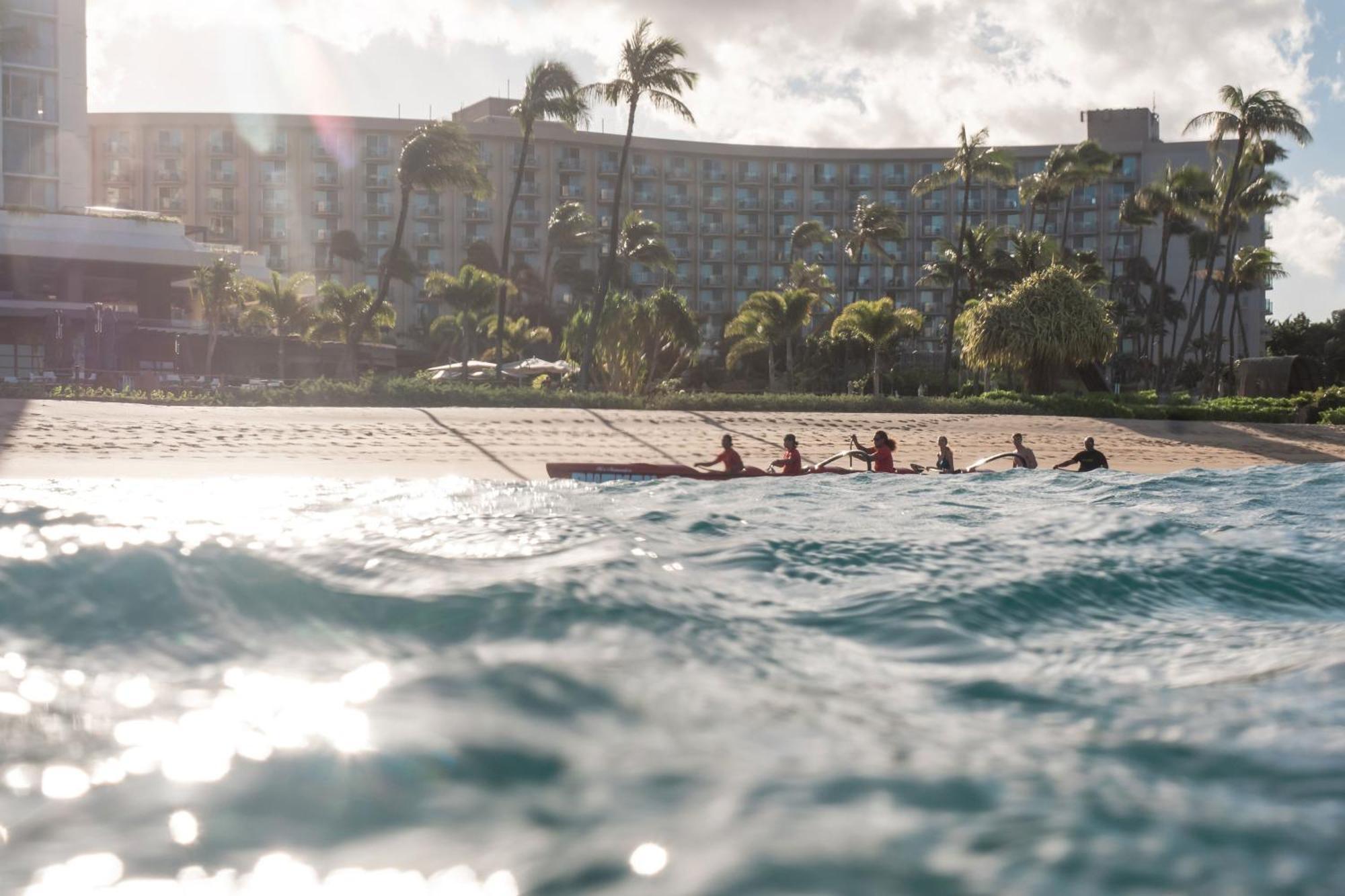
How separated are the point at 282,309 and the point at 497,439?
33.8 m

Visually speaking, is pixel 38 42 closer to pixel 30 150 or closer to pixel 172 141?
pixel 30 150

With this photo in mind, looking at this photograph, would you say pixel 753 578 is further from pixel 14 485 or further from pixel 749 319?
pixel 749 319

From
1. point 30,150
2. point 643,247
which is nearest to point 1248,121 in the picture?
point 643,247

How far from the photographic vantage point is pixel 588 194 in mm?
85062

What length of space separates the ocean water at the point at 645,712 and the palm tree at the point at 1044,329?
28221 mm

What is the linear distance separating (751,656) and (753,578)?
203cm

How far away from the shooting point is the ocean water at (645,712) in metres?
3.31

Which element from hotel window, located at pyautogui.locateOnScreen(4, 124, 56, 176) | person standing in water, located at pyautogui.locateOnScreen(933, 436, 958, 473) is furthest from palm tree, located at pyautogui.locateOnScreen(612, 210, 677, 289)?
person standing in water, located at pyautogui.locateOnScreen(933, 436, 958, 473)

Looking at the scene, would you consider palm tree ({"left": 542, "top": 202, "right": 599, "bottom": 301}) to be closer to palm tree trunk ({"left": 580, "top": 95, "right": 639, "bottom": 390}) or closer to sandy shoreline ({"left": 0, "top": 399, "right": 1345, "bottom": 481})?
palm tree trunk ({"left": 580, "top": 95, "right": 639, "bottom": 390})

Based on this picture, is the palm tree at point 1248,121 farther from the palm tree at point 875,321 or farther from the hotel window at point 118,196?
the hotel window at point 118,196

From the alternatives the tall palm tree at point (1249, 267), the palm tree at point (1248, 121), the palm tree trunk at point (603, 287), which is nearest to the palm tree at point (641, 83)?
the palm tree trunk at point (603, 287)

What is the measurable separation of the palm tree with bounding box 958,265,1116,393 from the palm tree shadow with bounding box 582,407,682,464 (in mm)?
14894

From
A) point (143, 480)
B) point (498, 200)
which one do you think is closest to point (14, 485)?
point (143, 480)

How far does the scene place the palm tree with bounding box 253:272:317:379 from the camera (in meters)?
53.2
